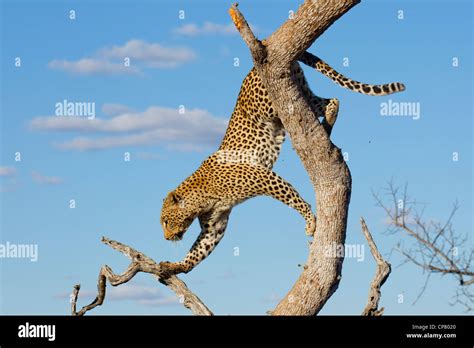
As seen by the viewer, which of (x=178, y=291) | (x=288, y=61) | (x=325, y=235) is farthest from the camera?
(x=178, y=291)

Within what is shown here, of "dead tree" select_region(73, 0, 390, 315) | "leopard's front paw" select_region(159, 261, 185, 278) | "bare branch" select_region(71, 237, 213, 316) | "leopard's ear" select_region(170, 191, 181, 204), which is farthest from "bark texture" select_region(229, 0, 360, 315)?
"leopard's ear" select_region(170, 191, 181, 204)

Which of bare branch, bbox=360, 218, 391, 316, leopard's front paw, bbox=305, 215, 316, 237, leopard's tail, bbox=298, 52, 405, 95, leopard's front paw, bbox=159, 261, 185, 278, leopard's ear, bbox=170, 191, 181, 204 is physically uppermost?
leopard's tail, bbox=298, 52, 405, 95

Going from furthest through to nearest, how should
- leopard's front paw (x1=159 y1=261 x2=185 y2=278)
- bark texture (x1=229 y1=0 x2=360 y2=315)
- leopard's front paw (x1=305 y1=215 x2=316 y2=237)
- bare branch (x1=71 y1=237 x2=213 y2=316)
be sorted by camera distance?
leopard's front paw (x1=159 y1=261 x2=185 y2=278), bare branch (x1=71 y1=237 x2=213 y2=316), leopard's front paw (x1=305 y1=215 x2=316 y2=237), bark texture (x1=229 y1=0 x2=360 y2=315)

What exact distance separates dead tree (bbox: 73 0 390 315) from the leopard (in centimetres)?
58

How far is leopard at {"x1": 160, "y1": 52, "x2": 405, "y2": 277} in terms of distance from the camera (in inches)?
474

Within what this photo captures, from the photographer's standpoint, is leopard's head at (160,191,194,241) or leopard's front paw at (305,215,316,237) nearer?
leopard's front paw at (305,215,316,237)

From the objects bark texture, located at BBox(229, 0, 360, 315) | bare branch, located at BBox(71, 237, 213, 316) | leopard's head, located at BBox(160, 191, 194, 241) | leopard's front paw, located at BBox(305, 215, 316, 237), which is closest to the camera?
bark texture, located at BBox(229, 0, 360, 315)

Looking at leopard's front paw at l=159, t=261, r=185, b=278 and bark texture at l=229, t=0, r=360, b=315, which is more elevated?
bark texture at l=229, t=0, r=360, b=315

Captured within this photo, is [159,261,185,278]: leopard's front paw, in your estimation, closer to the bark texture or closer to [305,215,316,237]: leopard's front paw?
the bark texture

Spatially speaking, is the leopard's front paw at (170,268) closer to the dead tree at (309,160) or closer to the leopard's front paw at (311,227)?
the dead tree at (309,160)

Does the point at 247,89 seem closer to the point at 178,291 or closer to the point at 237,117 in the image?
the point at 237,117

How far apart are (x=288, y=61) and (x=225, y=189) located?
9.40 feet
